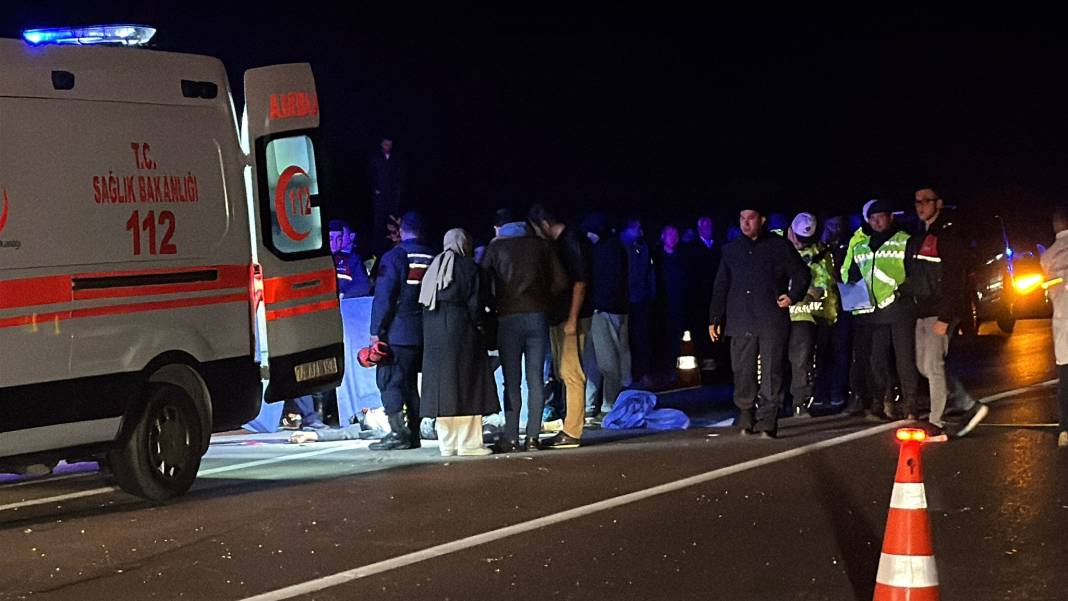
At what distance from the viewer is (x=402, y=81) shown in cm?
2805

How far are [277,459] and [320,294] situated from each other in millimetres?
1877

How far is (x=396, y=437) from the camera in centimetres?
1395

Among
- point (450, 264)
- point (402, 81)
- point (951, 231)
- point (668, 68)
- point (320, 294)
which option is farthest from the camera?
point (668, 68)

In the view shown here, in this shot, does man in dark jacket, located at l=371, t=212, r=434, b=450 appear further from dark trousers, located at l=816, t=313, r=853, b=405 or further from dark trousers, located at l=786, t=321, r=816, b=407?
dark trousers, located at l=816, t=313, r=853, b=405

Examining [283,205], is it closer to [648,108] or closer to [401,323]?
[401,323]

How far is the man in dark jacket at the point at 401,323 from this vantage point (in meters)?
13.7

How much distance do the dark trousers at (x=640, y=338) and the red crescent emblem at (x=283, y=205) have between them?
8.06 meters

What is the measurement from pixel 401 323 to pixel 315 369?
1.80 metres

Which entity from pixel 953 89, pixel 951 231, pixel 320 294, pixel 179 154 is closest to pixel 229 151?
pixel 179 154

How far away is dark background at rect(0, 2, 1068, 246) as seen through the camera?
25812mm

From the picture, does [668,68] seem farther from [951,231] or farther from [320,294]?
[320,294]

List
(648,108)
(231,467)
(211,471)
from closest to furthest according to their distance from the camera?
(211,471), (231,467), (648,108)

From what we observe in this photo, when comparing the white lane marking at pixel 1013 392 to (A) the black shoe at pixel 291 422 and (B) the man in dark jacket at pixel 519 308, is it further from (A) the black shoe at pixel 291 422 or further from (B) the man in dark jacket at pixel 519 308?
(A) the black shoe at pixel 291 422

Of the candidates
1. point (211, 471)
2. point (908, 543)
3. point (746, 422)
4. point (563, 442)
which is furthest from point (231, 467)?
point (908, 543)
